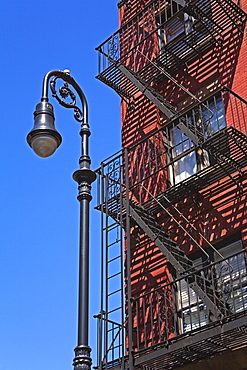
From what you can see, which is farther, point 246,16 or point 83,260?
point 246,16

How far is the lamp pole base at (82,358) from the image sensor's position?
803 cm

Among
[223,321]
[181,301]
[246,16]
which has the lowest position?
[223,321]

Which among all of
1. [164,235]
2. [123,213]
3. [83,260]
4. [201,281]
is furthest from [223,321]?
[123,213]

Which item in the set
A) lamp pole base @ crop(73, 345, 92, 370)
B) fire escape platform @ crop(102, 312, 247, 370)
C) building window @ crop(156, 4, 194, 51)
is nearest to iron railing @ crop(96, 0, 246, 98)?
building window @ crop(156, 4, 194, 51)

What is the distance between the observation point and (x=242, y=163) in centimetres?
1310

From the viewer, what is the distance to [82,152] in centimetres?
984

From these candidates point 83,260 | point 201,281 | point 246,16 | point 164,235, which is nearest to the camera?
point 83,260

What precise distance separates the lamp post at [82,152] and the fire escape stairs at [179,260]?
282 cm

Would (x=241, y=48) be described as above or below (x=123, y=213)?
above

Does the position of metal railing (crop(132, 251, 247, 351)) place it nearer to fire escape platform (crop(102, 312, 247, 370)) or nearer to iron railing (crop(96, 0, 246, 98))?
fire escape platform (crop(102, 312, 247, 370))

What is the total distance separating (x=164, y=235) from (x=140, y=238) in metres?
0.96

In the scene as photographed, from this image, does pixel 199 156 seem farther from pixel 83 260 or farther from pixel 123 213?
pixel 83 260

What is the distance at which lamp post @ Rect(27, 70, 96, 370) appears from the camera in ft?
27.1

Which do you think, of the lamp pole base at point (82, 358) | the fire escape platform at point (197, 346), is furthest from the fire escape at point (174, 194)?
the lamp pole base at point (82, 358)
